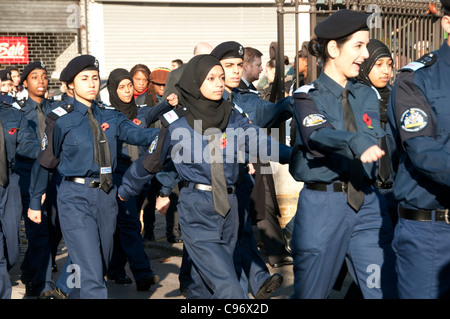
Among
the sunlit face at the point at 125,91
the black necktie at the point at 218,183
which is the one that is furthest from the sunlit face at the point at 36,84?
the black necktie at the point at 218,183

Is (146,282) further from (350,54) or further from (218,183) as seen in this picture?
(350,54)

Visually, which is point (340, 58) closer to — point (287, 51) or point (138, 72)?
point (138, 72)

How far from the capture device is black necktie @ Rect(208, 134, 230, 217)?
18.3 feet

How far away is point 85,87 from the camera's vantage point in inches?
261

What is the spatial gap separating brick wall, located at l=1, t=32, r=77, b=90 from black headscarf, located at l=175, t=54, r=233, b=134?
17759 millimetres

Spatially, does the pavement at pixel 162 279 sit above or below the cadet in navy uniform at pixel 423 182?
below

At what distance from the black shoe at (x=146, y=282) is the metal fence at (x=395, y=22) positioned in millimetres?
2802

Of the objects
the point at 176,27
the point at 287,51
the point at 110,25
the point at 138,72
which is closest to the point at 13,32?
the point at 110,25

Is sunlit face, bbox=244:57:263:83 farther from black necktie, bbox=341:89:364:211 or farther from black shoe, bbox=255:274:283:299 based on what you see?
black necktie, bbox=341:89:364:211

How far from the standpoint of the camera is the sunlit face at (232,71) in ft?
24.4

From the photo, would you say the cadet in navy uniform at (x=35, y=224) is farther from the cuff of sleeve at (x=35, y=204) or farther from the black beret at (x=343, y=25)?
the black beret at (x=343, y=25)

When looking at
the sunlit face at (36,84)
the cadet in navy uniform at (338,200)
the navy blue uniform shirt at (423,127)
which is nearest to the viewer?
the navy blue uniform shirt at (423,127)

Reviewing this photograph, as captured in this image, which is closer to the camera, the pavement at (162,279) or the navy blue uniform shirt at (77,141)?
the navy blue uniform shirt at (77,141)

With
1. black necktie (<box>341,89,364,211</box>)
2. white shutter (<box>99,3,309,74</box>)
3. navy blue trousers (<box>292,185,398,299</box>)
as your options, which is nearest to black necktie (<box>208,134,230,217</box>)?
navy blue trousers (<box>292,185,398,299</box>)
